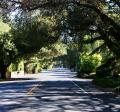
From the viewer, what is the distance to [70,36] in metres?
38.5

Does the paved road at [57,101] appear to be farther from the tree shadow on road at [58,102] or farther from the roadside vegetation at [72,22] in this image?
the roadside vegetation at [72,22]

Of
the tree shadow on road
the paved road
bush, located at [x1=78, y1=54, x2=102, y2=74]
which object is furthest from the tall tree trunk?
the tree shadow on road

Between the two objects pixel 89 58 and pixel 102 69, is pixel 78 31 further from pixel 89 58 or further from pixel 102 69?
pixel 89 58

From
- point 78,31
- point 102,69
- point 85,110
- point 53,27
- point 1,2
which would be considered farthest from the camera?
point 102,69

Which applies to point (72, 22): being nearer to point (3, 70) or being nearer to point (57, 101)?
point (57, 101)

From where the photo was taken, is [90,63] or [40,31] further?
[90,63]

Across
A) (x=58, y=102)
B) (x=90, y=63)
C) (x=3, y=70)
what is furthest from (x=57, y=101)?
(x=90, y=63)

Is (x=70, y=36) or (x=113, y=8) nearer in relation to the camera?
(x=113, y=8)

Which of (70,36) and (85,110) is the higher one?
(70,36)

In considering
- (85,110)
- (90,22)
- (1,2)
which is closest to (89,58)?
Answer: (90,22)

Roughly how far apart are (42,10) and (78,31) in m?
6.08

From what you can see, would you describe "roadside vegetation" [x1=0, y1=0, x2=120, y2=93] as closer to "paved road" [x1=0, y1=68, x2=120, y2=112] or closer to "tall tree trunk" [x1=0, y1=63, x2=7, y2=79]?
"paved road" [x1=0, y1=68, x2=120, y2=112]

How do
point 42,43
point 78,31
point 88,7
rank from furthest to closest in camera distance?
point 42,43 < point 78,31 < point 88,7

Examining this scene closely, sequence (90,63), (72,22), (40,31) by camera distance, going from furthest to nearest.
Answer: (90,63)
(40,31)
(72,22)
